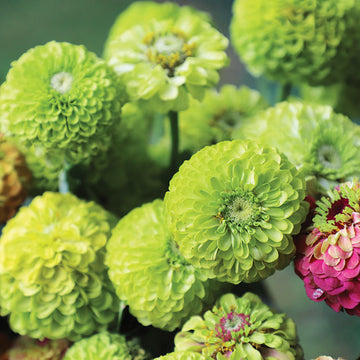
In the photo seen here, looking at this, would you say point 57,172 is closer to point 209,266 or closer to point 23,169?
point 23,169

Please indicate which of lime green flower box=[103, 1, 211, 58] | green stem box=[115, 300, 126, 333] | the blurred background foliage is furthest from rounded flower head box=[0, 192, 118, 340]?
the blurred background foliage

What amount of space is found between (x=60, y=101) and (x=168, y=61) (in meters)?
0.13

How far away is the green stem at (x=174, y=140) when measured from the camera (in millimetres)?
617

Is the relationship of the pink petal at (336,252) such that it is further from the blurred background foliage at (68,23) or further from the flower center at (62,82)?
the blurred background foliage at (68,23)

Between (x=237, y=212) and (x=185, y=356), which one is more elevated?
(x=237, y=212)

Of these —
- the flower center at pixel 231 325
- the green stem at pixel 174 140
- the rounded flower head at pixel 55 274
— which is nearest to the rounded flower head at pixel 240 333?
the flower center at pixel 231 325

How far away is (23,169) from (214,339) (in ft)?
1.07

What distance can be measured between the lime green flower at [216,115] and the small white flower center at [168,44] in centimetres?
13

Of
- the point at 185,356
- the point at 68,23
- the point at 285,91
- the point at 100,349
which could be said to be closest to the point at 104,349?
the point at 100,349

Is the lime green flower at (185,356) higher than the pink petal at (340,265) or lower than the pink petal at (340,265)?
lower

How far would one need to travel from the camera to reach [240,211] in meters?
0.43

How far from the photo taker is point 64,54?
55 centimetres

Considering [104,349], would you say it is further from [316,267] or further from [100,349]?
[316,267]

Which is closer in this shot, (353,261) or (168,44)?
(353,261)
